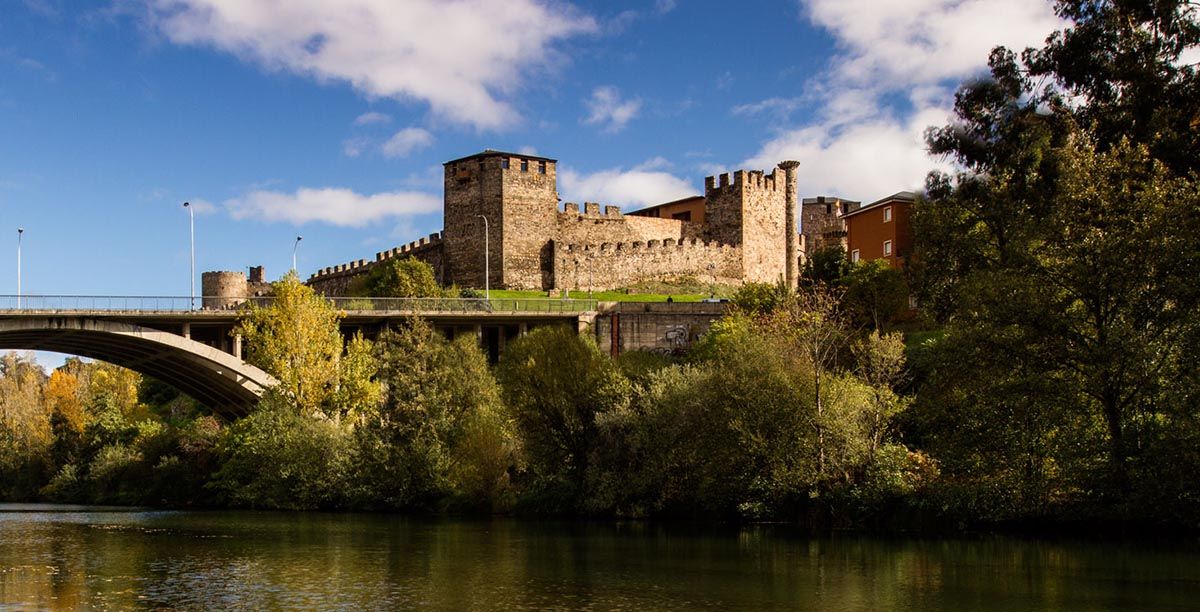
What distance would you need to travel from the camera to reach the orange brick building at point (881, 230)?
215 ft

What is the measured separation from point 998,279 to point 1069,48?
11766mm

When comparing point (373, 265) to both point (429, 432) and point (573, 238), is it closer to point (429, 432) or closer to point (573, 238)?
point (573, 238)

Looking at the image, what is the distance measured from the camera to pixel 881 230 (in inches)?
2650

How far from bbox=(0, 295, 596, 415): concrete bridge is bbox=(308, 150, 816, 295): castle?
449 inches

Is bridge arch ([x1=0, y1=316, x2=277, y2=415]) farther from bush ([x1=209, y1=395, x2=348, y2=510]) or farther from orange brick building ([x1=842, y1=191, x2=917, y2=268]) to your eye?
orange brick building ([x1=842, y1=191, x2=917, y2=268])

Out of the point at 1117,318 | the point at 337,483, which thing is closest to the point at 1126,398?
the point at 1117,318

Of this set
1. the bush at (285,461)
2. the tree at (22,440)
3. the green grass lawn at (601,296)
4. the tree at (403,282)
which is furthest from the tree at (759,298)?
the tree at (22,440)

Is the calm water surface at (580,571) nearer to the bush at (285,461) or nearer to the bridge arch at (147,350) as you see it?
the bush at (285,461)

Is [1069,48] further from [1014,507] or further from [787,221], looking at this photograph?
[787,221]

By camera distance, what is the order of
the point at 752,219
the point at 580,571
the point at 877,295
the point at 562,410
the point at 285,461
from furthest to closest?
the point at 752,219, the point at 877,295, the point at 285,461, the point at 562,410, the point at 580,571

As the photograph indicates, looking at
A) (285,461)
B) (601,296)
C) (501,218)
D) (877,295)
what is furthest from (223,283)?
(877,295)

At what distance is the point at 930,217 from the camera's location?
39.9 meters

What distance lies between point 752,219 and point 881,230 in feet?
85.4

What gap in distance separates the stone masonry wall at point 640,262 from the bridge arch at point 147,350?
27965mm
